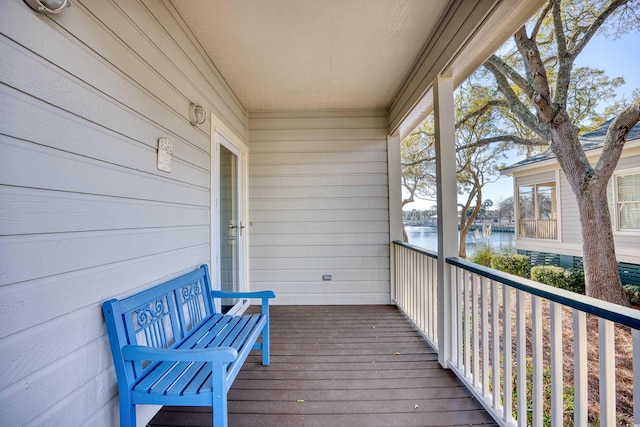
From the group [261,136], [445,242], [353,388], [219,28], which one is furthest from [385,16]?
[353,388]

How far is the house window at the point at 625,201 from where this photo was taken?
13.4ft

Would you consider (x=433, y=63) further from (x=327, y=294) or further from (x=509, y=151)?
(x=509, y=151)

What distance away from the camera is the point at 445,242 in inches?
82.1

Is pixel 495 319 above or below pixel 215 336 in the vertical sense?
above

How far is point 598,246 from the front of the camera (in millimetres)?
3025

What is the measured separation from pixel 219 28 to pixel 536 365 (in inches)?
120

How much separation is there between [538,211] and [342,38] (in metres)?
7.12

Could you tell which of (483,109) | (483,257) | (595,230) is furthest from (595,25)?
(483,257)

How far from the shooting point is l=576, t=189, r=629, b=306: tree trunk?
2930mm

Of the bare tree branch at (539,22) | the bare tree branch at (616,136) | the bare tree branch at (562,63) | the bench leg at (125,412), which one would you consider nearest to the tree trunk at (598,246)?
the bare tree branch at (616,136)

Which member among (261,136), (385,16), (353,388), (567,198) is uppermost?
(385,16)

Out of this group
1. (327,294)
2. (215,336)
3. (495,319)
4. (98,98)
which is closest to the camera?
(98,98)

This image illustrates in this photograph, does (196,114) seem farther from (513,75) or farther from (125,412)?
(513,75)

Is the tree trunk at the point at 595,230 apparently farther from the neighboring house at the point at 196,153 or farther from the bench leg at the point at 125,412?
the bench leg at the point at 125,412
